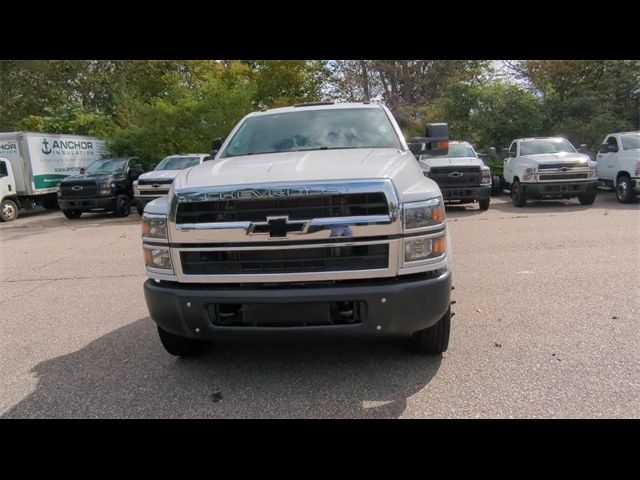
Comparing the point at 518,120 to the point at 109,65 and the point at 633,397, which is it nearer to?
the point at 633,397

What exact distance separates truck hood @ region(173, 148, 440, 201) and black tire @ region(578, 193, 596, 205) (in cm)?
1105

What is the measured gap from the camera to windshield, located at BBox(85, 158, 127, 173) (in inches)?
658

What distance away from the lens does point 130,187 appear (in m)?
17.2

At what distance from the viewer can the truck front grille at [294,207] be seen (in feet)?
10.4

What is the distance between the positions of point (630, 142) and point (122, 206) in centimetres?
1546

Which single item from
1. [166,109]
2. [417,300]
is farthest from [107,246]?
[166,109]

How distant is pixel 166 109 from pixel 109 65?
1311 cm

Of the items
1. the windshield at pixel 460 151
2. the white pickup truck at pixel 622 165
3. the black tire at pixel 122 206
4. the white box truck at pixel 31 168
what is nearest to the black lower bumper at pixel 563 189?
the white pickup truck at pixel 622 165

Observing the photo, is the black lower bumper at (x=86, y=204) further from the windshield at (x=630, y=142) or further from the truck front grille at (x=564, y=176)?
the windshield at (x=630, y=142)

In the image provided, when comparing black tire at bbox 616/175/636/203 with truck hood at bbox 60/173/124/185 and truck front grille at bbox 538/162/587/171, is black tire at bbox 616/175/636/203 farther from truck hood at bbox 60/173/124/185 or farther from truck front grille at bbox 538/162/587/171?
truck hood at bbox 60/173/124/185

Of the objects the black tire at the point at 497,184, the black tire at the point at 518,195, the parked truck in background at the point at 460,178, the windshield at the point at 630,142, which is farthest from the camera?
the black tire at the point at 497,184

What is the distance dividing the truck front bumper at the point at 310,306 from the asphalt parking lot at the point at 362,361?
Result: 17 cm

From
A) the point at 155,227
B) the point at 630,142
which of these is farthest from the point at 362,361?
the point at 630,142

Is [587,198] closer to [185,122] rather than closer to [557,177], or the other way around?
[557,177]
